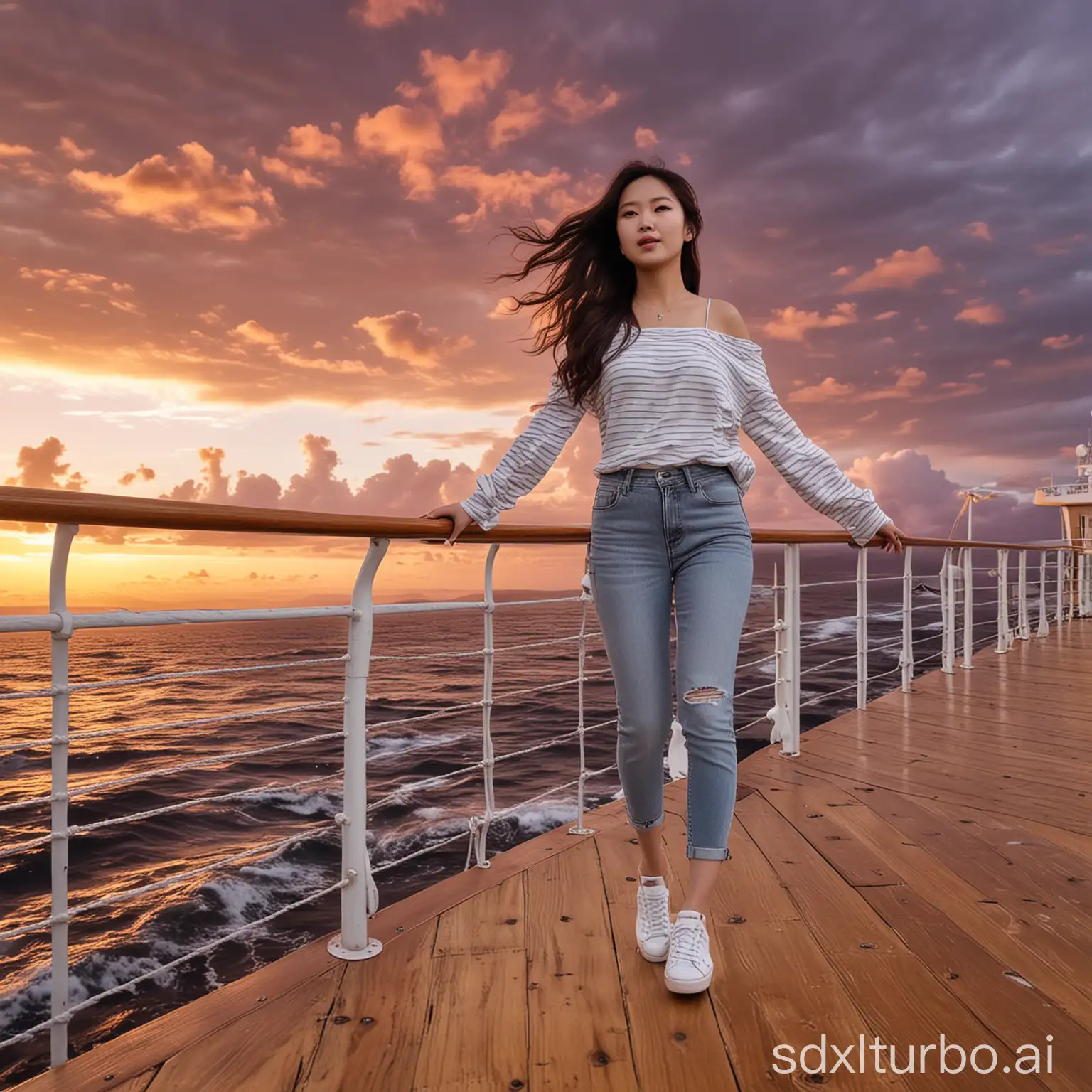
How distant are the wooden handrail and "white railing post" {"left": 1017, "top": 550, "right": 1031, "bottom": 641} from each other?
5.43 meters

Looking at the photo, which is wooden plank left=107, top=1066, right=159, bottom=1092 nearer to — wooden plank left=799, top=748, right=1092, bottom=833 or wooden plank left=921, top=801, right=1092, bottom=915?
wooden plank left=921, top=801, right=1092, bottom=915

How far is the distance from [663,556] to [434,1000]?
2.86ft

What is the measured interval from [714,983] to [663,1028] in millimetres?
185

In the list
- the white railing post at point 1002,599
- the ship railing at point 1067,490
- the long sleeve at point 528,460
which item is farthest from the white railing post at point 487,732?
the ship railing at point 1067,490

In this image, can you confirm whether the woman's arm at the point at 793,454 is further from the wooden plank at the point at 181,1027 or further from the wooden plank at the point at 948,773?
the wooden plank at the point at 948,773

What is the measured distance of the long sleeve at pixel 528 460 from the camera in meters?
1.59

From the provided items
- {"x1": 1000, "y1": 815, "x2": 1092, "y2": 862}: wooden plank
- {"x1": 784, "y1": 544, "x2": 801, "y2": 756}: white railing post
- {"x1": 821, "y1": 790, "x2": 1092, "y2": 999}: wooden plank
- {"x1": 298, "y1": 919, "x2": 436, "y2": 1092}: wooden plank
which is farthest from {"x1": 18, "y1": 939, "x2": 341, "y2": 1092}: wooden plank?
{"x1": 784, "y1": 544, "x2": 801, "y2": 756}: white railing post

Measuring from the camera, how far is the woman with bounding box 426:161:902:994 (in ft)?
4.47

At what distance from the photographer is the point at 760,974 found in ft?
4.53

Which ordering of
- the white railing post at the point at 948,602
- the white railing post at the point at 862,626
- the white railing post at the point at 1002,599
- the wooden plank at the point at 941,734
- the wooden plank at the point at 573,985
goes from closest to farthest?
the wooden plank at the point at 573,985
the wooden plank at the point at 941,734
the white railing post at the point at 862,626
the white railing post at the point at 948,602
the white railing post at the point at 1002,599

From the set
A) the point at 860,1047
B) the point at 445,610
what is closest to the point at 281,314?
the point at 445,610

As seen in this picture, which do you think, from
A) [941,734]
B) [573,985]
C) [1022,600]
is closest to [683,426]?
[573,985]

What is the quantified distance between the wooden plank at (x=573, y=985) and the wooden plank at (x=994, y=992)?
0.59m

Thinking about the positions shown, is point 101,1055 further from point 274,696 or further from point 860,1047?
point 274,696
